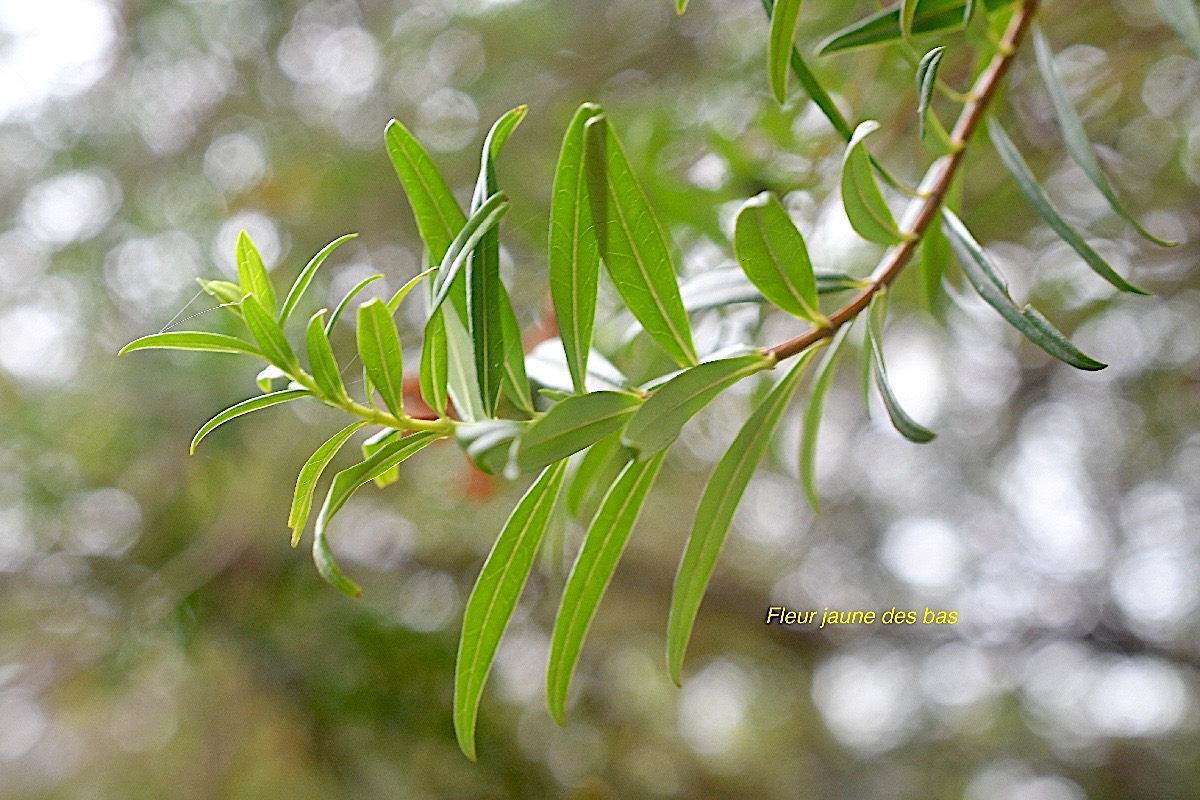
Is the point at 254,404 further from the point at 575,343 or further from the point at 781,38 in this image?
the point at 781,38

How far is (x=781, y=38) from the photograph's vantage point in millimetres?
347

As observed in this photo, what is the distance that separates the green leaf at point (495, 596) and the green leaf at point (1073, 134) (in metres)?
0.26

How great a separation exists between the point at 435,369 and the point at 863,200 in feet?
0.56

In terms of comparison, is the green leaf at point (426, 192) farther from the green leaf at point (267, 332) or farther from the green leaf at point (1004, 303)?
the green leaf at point (1004, 303)

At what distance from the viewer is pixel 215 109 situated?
1229 millimetres

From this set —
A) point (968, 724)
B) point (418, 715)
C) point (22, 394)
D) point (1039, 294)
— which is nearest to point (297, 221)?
point (22, 394)

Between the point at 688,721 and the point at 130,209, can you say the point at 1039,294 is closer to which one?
the point at 688,721

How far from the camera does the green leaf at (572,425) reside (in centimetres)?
25

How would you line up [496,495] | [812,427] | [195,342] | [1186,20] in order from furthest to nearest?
[496,495] → [812,427] → [1186,20] → [195,342]

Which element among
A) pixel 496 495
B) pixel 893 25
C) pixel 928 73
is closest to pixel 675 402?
pixel 928 73

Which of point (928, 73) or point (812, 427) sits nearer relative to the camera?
point (928, 73)

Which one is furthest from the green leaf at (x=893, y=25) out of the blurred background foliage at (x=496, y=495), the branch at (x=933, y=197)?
the blurred background foliage at (x=496, y=495)

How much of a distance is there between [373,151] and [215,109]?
267mm

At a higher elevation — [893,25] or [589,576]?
[893,25]
